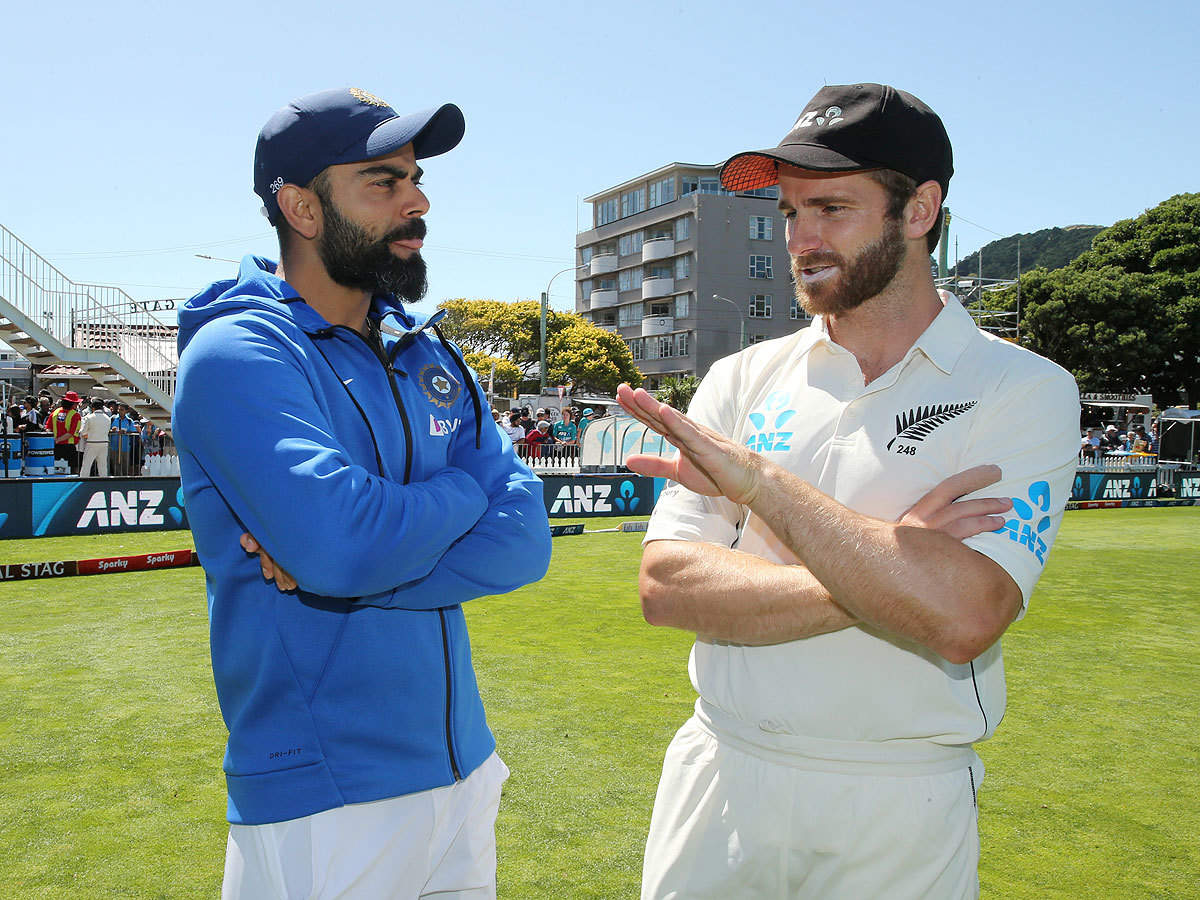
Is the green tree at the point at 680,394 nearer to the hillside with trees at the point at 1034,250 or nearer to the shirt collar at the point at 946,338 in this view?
the shirt collar at the point at 946,338

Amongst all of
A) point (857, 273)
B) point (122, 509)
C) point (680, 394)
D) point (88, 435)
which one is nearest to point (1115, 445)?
point (680, 394)

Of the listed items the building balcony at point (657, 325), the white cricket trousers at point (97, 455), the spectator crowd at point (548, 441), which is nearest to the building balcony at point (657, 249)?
the building balcony at point (657, 325)

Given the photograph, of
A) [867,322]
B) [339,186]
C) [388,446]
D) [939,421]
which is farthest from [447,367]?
[939,421]

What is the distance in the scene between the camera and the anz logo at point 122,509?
43.4 ft

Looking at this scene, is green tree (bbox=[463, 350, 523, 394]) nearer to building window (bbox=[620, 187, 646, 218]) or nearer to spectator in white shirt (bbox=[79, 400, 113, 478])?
building window (bbox=[620, 187, 646, 218])

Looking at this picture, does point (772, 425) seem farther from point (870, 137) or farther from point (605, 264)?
point (605, 264)

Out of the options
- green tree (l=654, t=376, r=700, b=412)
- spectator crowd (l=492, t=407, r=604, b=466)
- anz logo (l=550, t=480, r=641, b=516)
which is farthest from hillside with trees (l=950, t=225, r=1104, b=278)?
anz logo (l=550, t=480, r=641, b=516)

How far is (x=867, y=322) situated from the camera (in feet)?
7.38

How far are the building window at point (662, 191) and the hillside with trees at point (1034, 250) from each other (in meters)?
61.7

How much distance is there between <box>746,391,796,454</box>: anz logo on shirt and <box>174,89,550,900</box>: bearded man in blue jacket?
0.61 metres

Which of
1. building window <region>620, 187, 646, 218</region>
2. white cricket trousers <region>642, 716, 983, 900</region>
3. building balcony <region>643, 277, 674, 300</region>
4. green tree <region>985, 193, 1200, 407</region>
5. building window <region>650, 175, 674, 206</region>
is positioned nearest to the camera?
white cricket trousers <region>642, 716, 983, 900</region>

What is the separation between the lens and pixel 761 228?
66.8 m

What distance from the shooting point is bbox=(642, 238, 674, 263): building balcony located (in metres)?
69.8

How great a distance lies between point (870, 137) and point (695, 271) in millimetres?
66516
